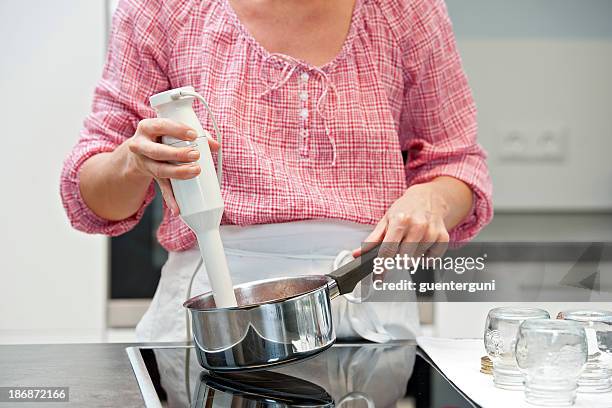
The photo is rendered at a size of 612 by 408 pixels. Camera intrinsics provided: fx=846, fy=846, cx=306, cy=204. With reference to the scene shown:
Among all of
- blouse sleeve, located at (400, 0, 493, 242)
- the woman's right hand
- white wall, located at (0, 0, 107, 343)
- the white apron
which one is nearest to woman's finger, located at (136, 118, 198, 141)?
the woman's right hand

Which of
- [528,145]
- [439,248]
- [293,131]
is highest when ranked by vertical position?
[293,131]

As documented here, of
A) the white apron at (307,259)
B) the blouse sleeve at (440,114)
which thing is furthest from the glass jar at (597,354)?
the blouse sleeve at (440,114)

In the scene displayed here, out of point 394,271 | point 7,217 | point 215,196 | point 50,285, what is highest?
point 215,196

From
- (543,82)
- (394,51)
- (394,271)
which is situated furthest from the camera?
(543,82)

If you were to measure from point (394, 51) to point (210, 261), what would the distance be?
436 mm

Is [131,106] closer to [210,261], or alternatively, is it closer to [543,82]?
[210,261]

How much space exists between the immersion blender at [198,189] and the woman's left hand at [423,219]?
0.58 feet

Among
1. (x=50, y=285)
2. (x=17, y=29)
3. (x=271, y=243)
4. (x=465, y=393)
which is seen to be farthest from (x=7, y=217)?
(x=465, y=393)

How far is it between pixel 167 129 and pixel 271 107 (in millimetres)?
300

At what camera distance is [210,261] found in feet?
2.37

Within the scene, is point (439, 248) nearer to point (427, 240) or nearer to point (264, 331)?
point (427, 240)

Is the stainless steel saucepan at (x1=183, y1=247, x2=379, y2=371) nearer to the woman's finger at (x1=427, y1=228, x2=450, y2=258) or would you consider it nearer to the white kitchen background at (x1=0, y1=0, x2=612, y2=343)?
the woman's finger at (x1=427, y1=228, x2=450, y2=258)

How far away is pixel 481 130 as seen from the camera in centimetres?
196

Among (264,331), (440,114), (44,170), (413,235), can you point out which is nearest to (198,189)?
(264,331)
